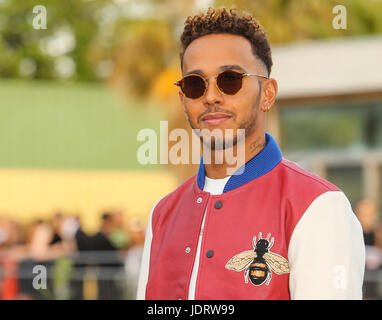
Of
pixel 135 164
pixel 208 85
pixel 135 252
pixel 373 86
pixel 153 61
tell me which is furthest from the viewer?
pixel 135 164

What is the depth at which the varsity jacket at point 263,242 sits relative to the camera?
210cm

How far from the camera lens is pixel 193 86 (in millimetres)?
2367

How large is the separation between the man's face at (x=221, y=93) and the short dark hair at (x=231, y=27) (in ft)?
0.08

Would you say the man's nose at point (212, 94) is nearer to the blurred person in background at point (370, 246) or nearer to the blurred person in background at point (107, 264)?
the blurred person in background at point (370, 246)

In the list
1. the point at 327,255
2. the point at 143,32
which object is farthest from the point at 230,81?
the point at 143,32

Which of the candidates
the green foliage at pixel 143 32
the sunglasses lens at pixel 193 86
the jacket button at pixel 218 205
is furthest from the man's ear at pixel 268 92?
the green foliage at pixel 143 32

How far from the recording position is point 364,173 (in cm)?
1459

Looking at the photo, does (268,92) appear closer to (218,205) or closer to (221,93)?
(221,93)

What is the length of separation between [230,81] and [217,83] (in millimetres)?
45

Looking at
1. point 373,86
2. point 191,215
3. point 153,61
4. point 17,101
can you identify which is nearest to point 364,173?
point 373,86

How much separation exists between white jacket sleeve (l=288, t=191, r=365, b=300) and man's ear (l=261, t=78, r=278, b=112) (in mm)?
434

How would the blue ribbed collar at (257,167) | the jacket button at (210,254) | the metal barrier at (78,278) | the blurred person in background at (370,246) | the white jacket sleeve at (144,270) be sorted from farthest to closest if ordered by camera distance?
1. the metal barrier at (78,278)
2. the blurred person in background at (370,246)
3. the white jacket sleeve at (144,270)
4. the blue ribbed collar at (257,167)
5. the jacket button at (210,254)

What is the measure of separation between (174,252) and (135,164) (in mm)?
24800
